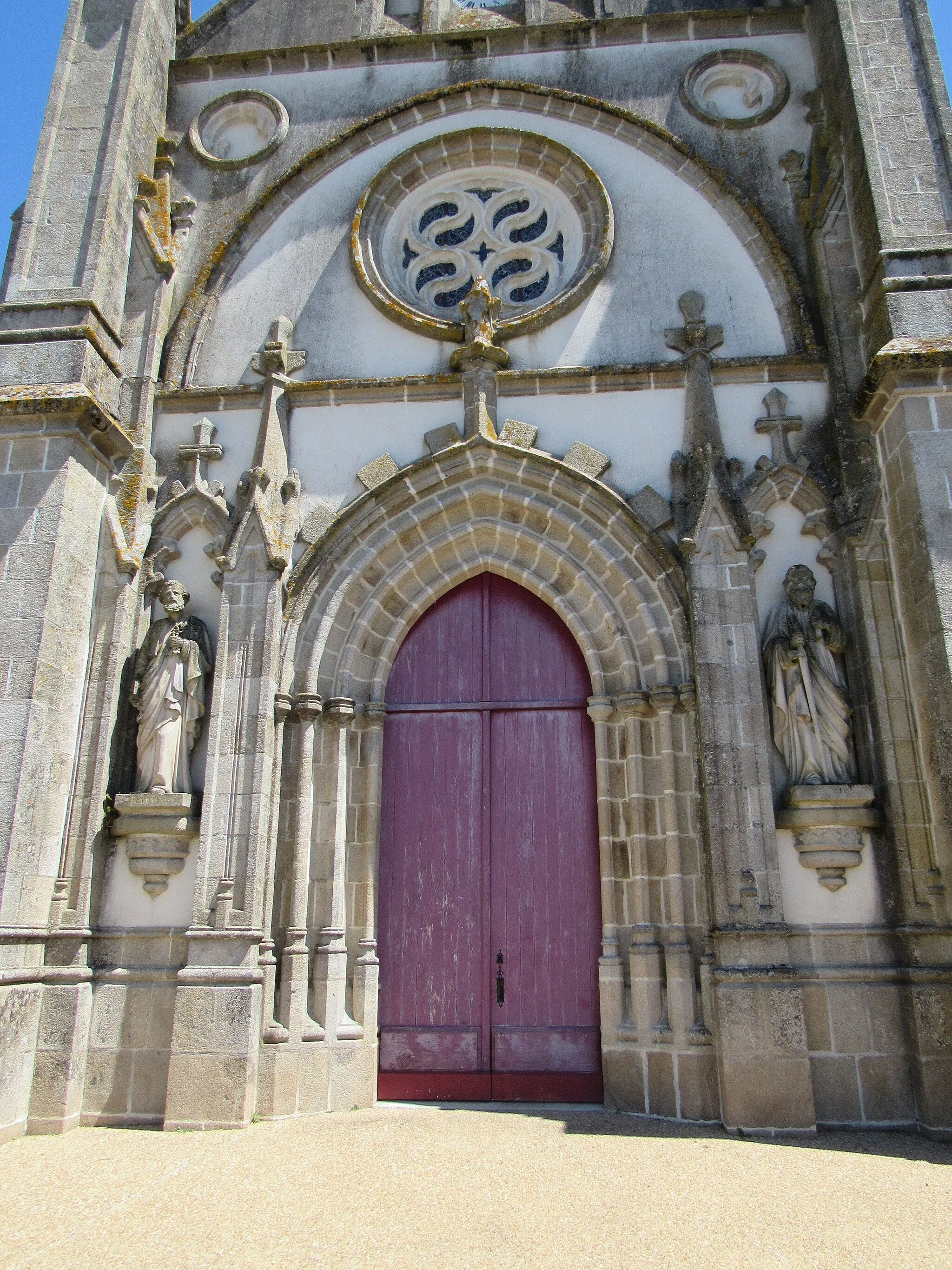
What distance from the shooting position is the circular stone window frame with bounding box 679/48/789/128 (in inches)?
331

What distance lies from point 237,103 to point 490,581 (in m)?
5.19

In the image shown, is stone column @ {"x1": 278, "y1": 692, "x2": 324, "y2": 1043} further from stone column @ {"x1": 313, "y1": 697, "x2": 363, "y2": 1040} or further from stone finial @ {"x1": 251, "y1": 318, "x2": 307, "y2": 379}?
stone finial @ {"x1": 251, "y1": 318, "x2": 307, "y2": 379}

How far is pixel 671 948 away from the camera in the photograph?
6.34 metres

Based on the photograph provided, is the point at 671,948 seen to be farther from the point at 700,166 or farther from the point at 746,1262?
the point at 700,166

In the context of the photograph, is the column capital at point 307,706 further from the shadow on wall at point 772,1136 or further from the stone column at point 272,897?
the shadow on wall at point 772,1136

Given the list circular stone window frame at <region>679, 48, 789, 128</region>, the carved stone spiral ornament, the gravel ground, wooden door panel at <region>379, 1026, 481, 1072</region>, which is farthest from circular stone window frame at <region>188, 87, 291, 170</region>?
the gravel ground

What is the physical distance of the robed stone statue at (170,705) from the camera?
6.80 metres

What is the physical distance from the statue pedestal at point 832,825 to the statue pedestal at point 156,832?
404cm

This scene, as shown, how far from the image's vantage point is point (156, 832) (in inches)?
264

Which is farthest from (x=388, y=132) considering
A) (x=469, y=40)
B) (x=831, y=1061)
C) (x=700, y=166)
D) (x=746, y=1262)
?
(x=746, y=1262)

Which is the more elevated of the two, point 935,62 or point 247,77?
point 247,77

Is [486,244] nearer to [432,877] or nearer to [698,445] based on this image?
[698,445]

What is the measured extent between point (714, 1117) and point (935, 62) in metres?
7.86

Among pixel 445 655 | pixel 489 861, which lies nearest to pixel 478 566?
pixel 445 655
